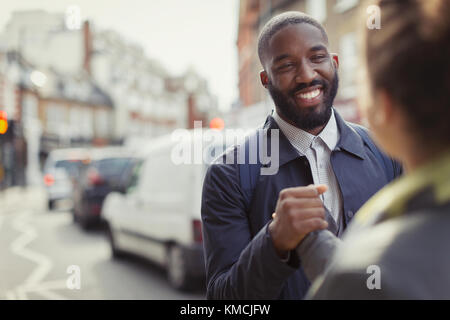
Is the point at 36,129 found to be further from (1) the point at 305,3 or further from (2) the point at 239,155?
(2) the point at 239,155

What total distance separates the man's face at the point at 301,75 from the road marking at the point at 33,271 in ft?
16.3

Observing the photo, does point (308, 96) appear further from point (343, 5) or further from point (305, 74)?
point (343, 5)

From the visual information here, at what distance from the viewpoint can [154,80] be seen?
67.6 meters

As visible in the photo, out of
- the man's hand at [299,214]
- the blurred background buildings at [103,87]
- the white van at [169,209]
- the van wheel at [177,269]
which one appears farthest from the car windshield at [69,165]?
the man's hand at [299,214]

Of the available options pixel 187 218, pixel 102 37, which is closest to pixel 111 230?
pixel 187 218

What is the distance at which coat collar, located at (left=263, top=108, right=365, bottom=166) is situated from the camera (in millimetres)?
1677

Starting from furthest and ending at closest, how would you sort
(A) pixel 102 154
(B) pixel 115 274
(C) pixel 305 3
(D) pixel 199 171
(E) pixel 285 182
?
(C) pixel 305 3
(A) pixel 102 154
(B) pixel 115 274
(D) pixel 199 171
(E) pixel 285 182

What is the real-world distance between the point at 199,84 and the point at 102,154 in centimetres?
6517

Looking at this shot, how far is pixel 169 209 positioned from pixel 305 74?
15.8ft

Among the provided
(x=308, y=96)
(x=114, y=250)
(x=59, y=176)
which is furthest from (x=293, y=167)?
(x=59, y=176)

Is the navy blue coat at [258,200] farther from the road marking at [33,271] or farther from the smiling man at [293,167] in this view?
the road marking at [33,271]

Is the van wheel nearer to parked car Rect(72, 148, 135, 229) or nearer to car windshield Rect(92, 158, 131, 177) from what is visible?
parked car Rect(72, 148, 135, 229)

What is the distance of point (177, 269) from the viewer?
6.33 metres

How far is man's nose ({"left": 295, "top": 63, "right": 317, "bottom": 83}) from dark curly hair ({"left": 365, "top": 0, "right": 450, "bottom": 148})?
0.81m
